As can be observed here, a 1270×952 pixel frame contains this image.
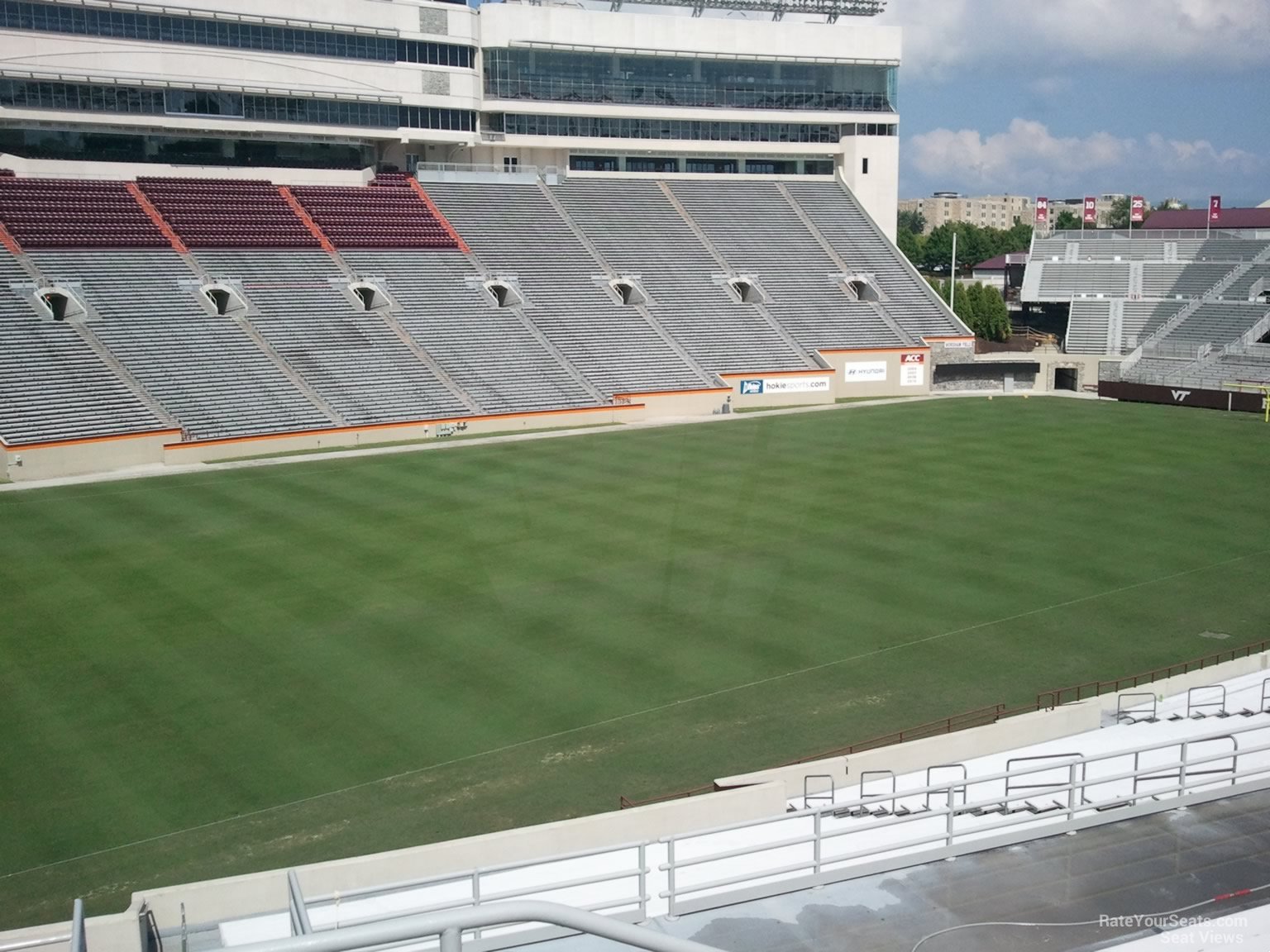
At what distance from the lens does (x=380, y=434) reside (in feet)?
144

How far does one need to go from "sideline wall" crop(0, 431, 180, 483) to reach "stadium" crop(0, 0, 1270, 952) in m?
0.11

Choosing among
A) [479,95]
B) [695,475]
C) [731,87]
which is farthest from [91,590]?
[731,87]

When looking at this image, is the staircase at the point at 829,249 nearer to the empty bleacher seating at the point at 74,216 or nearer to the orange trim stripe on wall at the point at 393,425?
the orange trim stripe on wall at the point at 393,425

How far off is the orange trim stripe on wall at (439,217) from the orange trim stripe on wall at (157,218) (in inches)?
473

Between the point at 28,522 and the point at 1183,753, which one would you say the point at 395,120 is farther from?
the point at 1183,753

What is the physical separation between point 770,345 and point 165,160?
2838 cm

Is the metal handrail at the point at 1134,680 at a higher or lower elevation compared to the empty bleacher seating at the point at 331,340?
lower

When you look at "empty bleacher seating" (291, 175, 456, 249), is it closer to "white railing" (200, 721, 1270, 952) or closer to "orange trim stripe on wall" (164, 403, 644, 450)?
"orange trim stripe on wall" (164, 403, 644, 450)

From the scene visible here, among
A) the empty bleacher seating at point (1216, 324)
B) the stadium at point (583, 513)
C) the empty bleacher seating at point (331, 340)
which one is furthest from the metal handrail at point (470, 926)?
the empty bleacher seating at point (1216, 324)

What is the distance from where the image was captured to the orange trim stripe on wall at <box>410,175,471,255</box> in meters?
56.0

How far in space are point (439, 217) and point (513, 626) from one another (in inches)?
1493

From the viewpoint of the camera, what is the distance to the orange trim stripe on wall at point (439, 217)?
2203 inches

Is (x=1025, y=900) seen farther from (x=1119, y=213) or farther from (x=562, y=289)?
(x=1119, y=213)

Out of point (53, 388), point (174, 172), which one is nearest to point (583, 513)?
point (53, 388)
